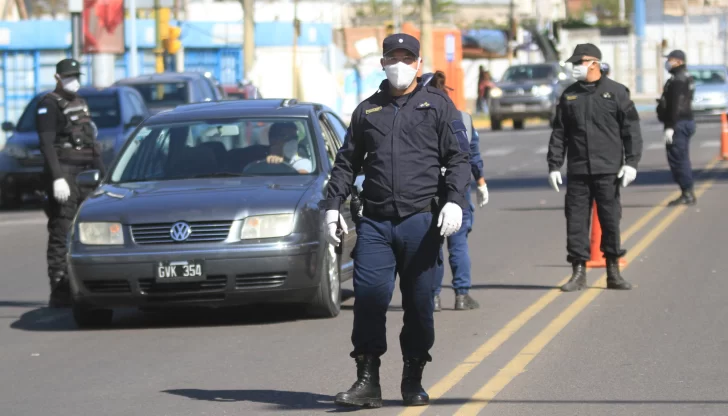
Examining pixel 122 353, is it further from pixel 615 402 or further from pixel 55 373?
pixel 615 402

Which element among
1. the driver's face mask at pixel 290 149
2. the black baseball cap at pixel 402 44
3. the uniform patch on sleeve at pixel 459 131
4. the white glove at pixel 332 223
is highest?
the black baseball cap at pixel 402 44

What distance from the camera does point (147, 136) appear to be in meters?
11.5

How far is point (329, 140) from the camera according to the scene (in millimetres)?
11672

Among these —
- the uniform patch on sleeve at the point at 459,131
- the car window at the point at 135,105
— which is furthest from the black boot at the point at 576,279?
the car window at the point at 135,105

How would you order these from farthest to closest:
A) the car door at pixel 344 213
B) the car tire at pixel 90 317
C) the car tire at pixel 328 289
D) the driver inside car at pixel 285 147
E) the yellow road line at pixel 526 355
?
the driver inside car at pixel 285 147 → the car door at pixel 344 213 → the car tire at pixel 90 317 → the car tire at pixel 328 289 → the yellow road line at pixel 526 355

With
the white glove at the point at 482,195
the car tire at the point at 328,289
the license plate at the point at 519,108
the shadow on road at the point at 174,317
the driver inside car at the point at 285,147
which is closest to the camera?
the car tire at the point at 328,289

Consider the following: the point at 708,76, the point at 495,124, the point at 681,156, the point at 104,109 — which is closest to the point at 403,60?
the point at 681,156

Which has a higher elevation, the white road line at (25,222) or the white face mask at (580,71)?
the white face mask at (580,71)

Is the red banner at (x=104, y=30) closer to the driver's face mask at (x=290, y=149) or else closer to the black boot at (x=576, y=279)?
the driver's face mask at (x=290, y=149)

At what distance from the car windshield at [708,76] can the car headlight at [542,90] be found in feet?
14.4

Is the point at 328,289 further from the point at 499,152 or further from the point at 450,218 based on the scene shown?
the point at 499,152

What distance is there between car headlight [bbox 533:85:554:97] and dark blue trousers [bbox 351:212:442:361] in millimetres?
37727

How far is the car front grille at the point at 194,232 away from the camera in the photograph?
33.2ft

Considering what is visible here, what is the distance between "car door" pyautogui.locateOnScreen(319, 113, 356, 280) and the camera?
36.4 feet
